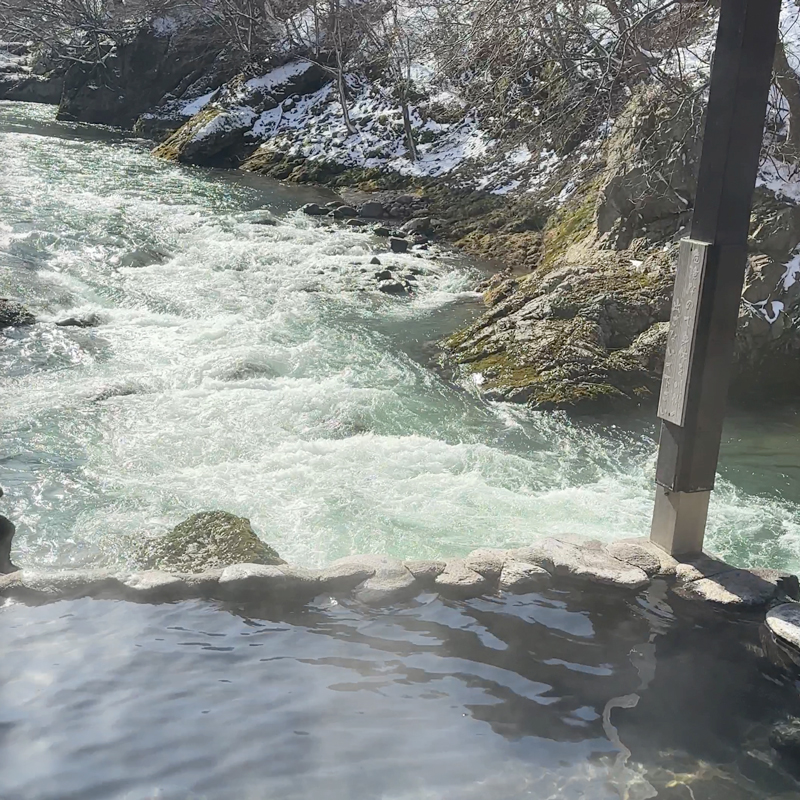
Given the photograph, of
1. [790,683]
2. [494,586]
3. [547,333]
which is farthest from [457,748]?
[547,333]

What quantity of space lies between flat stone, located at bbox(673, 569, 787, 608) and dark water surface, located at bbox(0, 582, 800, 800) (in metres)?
0.12

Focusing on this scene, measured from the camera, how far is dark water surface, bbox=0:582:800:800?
10.6 feet

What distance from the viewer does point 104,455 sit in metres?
7.41

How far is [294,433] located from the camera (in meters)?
7.93

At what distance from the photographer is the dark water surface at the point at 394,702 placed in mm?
3227

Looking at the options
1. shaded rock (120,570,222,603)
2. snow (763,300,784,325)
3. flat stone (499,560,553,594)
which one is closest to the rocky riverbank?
snow (763,300,784,325)

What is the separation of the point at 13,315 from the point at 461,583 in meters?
8.45

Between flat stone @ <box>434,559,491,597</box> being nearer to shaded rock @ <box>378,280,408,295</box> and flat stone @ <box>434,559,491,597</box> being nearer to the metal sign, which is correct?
the metal sign

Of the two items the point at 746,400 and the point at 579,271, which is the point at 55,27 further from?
the point at 746,400

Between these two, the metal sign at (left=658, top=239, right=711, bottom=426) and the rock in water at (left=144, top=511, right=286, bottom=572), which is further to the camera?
the rock in water at (left=144, top=511, right=286, bottom=572)

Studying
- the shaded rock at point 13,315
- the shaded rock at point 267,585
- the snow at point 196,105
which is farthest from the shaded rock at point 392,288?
the snow at point 196,105

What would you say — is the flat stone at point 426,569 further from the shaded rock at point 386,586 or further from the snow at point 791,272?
the snow at point 791,272

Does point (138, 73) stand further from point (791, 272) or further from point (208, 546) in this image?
point (208, 546)

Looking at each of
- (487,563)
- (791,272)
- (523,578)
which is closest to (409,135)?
(791,272)
